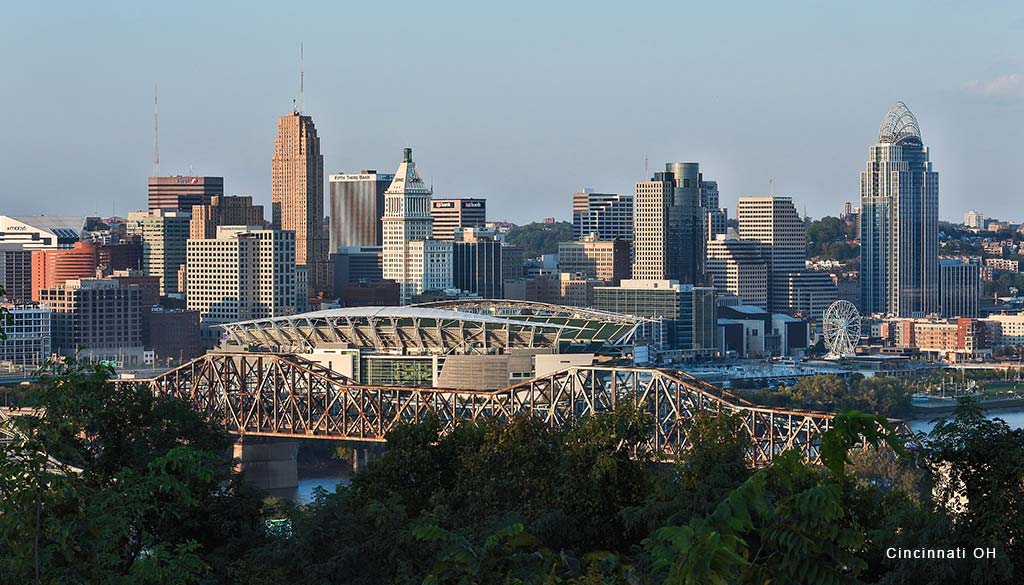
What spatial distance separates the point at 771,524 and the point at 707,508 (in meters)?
14.7

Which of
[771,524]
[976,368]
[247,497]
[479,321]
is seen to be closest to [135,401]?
[247,497]

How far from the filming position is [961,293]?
649ft

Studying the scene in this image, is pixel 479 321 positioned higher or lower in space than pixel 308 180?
lower

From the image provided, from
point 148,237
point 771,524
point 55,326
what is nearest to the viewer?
point 771,524

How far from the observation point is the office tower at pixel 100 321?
138 meters

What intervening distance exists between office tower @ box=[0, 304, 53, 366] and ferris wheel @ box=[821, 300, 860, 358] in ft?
202

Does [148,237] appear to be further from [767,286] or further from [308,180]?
[767,286]

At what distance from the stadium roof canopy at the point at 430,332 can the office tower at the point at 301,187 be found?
7255 centimetres

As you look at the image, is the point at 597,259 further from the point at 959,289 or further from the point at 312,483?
the point at 312,483

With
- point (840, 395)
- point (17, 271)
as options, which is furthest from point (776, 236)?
point (840, 395)

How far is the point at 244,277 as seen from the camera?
154 metres

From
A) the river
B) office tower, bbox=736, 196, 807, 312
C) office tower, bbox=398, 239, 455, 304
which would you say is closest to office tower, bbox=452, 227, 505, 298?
office tower, bbox=398, 239, 455, 304

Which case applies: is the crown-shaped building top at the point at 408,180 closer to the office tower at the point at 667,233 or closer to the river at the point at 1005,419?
the office tower at the point at 667,233

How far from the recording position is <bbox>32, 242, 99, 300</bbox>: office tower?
166000 millimetres
